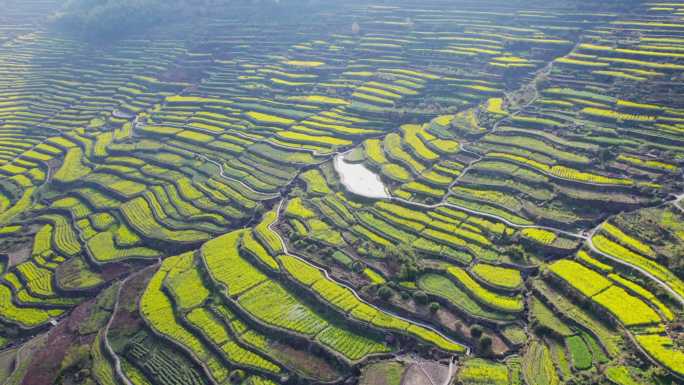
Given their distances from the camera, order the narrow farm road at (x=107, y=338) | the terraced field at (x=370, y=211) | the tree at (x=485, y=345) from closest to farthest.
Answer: the tree at (x=485, y=345), the terraced field at (x=370, y=211), the narrow farm road at (x=107, y=338)

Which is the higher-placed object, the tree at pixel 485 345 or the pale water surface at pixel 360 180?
the tree at pixel 485 345

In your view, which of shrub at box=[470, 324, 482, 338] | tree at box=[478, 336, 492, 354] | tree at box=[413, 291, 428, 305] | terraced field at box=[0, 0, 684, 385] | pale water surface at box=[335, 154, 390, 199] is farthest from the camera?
pale water surface at box=[335, 154, 390, 199]

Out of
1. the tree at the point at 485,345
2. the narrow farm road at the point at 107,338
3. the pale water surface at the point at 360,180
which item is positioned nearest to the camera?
the tree at the point at 485,345

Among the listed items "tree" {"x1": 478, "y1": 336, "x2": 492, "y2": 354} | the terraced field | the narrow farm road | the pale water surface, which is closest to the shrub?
the terraced field

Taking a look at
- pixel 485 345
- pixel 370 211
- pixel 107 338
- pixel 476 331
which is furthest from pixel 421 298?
pixel 107 338

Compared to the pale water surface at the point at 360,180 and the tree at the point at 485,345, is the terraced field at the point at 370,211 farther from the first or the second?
the pale water surface at the point at 360,180

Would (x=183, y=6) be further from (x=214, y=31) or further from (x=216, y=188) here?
(x=216, y=188)

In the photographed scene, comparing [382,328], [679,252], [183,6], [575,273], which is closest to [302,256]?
[382,328]

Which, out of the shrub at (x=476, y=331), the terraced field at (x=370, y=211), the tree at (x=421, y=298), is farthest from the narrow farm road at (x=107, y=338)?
the shrub at (x=476, y=331)

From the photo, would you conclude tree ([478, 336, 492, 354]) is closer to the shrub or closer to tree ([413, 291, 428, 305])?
the shrub
